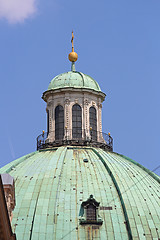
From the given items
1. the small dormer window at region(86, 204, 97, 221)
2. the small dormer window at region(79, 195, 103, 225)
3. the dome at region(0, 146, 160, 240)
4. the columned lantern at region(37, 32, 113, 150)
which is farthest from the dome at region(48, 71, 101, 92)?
the small dormer window at region(86, 204, 97, 221)

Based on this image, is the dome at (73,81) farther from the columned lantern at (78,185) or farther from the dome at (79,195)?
the dome at (79,195)

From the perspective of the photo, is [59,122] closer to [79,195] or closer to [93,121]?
[93,121]

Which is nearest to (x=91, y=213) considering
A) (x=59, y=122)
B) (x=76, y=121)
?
(x=76, y=121)

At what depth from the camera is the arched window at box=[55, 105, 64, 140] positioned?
54250 mm

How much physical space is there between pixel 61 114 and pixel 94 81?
16.6 feet

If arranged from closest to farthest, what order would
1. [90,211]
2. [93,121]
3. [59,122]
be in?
[90,211] → [59,122] → [93,121]

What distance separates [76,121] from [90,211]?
475 inches

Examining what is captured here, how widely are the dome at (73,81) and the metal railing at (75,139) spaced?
13.7 ft

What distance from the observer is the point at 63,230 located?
42719 millimetres

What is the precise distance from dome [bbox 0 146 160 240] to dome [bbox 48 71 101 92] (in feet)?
23.5

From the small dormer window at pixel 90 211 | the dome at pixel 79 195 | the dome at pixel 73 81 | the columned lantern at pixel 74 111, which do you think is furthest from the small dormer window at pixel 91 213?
the dome at pixel 73 81

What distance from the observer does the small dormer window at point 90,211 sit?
43.8 metres

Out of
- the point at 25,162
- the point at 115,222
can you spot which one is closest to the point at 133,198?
the point at 115,222

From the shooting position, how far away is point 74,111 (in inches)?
2157
